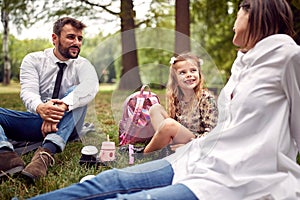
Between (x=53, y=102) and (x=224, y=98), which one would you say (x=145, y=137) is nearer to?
(x=224, y=98)

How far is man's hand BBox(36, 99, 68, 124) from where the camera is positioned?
182 cm

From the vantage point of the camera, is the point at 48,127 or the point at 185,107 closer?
the point at 185,107

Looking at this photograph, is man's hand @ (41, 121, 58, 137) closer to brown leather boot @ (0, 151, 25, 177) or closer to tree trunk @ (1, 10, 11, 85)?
brown leather boot @ (0, 151, 25, 177)

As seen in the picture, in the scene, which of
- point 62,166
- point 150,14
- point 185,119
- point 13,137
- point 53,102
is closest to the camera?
point 185,119

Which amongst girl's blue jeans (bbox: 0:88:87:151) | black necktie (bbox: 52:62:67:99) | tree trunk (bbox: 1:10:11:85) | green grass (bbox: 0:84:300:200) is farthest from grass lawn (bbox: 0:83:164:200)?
tree trunk (bbox: 1:10:11:85)

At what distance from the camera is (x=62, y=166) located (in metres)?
1.72

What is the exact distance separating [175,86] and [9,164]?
2.44 ft

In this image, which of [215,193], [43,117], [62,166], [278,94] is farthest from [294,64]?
[43,117]

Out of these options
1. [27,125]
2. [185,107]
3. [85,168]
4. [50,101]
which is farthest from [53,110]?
[185,107]

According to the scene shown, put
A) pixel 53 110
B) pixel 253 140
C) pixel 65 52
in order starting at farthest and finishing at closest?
pixel 65 52
pixel 53 110
pixel 253 140

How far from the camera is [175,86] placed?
4.14 feet

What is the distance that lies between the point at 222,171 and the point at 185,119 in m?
0.30

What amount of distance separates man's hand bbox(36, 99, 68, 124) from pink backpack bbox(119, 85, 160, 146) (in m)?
0.50

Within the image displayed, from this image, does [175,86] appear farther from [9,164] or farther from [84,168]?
[9,164]
